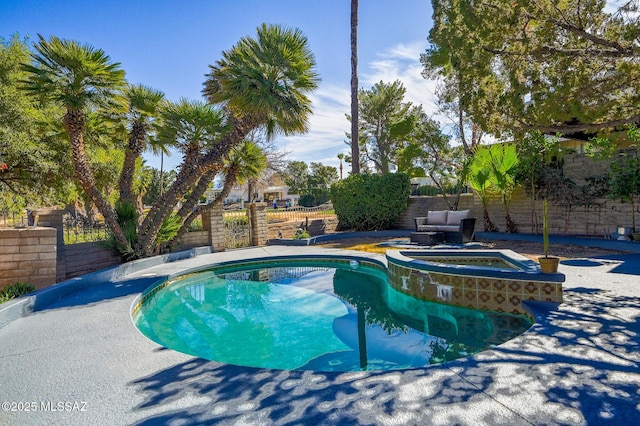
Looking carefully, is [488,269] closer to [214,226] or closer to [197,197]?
[197,197]

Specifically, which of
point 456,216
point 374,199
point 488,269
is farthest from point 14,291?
point 374,199

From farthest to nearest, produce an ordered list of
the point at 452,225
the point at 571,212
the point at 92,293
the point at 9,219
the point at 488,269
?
1. the point at 571,212
2. the point at 452,225
3. the point at 9,219
4. the point at 92,293
5. the point at 488,269

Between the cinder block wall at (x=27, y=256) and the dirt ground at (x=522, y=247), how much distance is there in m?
8.16

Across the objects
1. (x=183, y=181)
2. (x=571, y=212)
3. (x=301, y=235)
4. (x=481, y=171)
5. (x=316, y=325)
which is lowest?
(x=316, y=325)

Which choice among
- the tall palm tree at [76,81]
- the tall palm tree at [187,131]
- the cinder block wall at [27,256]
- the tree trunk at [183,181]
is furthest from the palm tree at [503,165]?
the cinder block wall at [27,256]

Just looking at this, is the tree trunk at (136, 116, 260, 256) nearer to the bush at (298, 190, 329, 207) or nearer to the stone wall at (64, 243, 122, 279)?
the stone wall at (64, 243, 122, 279)

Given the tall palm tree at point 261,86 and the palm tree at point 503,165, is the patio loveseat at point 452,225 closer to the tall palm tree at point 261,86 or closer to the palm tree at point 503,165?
the palm tree at point 503,165

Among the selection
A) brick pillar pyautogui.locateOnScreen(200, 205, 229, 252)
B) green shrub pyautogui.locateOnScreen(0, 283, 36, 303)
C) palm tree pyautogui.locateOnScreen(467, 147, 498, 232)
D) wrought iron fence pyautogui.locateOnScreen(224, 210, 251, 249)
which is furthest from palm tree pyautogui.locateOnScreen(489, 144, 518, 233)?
green shrub pyautogui.locateOnScreen(0, 283, 36, 303)

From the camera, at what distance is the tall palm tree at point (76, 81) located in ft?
23.2

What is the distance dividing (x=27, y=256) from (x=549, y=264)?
9.57 m

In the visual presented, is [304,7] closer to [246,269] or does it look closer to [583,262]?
[246,269]

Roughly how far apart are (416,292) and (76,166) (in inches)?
326

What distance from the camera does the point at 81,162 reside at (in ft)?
26.5

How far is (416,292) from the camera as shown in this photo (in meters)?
6.30
